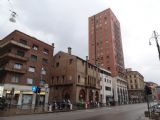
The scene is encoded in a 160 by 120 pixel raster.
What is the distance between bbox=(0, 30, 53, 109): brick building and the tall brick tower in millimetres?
36970

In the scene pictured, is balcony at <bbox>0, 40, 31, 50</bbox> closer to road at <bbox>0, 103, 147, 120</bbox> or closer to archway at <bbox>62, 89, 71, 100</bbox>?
archway at <bbox>62, 89, 71, 100</bbox>

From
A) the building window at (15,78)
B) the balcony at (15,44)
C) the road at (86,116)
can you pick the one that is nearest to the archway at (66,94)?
the building window at (15,78)

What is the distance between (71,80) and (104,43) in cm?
4149

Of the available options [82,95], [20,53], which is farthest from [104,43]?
[20,53]

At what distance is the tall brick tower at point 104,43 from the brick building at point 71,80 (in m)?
26.3

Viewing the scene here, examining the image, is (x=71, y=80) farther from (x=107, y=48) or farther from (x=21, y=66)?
(x=107, y=48)

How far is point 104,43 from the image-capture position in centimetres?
7688

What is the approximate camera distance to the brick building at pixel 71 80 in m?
39.1

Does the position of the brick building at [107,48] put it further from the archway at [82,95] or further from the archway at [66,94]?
the archway at [66,94]

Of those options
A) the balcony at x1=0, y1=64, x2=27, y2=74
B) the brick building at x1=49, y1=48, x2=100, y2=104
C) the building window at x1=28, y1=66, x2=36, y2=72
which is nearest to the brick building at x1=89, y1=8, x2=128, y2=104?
the brick building at x1=49, y1=48, x2=100, y2=104

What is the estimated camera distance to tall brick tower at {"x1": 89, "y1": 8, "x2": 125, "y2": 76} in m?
72.6

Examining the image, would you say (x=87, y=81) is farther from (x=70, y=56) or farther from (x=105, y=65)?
(x=105, y=65)

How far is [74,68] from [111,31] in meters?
42.3

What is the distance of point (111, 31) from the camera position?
76438 millimetres
